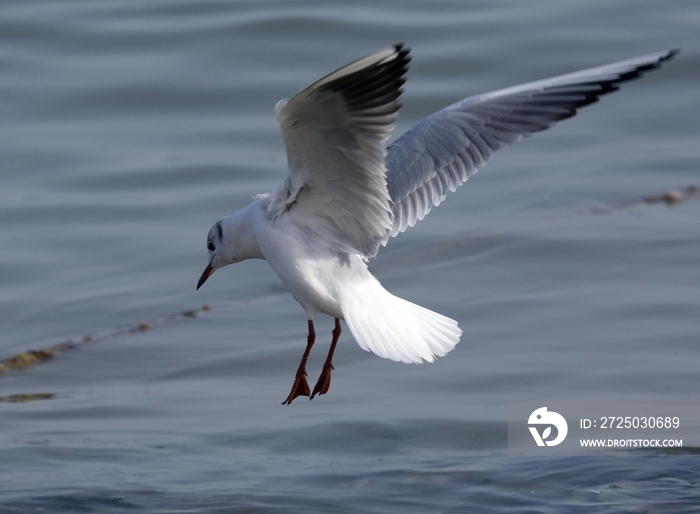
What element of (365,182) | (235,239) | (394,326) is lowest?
(394,326)

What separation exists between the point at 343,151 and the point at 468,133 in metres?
1.28

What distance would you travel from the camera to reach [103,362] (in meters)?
7.36

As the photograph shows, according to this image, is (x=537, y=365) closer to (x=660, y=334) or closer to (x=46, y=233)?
(x=660, y=334)

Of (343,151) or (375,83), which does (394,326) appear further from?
(375,83)

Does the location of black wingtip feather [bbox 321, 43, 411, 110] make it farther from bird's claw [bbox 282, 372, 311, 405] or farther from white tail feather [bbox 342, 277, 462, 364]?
bird's claw [bbox 282, 372, 311, 405]

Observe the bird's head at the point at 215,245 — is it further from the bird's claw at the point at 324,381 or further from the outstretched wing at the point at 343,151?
the bird's claw at the point at 324,381

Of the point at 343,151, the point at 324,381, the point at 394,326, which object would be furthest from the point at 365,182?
the point at 324,381

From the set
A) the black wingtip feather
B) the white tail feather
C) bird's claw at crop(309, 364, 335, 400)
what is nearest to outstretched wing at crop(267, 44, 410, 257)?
the black wingtip feather

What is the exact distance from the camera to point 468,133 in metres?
5.71

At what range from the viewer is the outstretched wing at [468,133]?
5535 mm

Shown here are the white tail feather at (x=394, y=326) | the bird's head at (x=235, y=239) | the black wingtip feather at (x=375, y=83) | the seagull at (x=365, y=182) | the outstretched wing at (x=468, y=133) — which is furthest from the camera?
the outstretched wing at (x=468, y=133)

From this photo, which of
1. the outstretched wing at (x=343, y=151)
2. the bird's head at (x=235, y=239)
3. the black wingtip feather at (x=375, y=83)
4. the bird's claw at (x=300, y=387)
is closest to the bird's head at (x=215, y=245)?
the bird's head at (x=235, y=239)

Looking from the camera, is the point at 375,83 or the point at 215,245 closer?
the point at 375,83

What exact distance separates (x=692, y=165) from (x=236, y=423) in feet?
17.5
